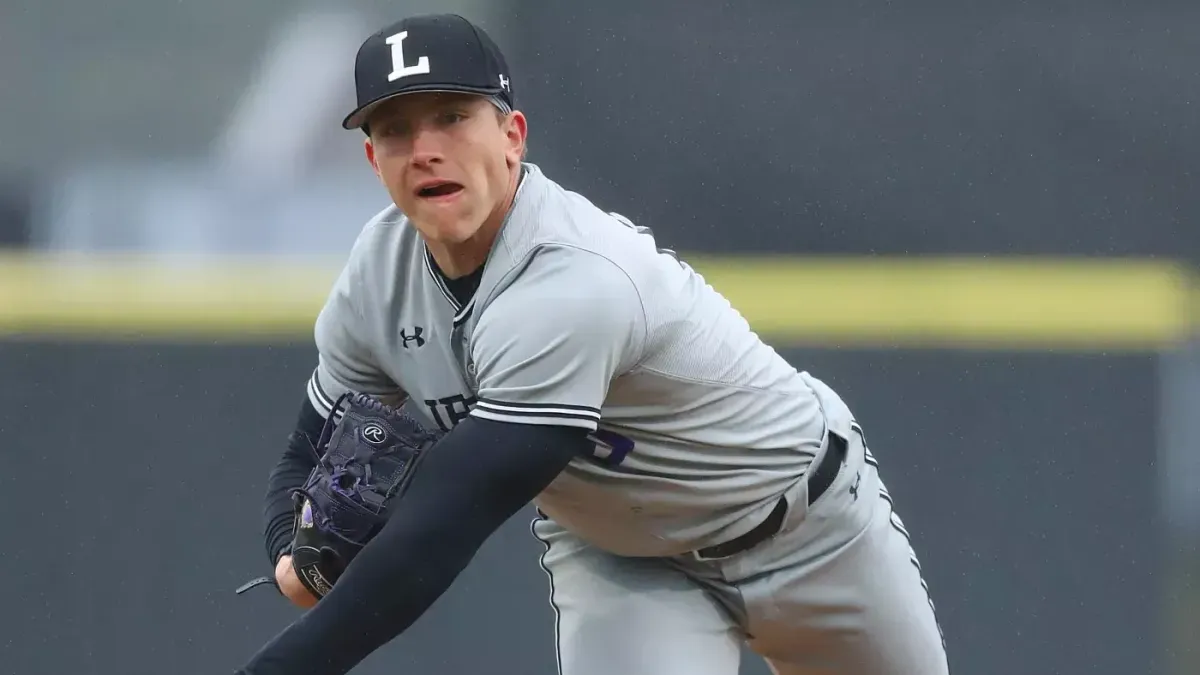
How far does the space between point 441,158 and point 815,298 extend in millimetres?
1780

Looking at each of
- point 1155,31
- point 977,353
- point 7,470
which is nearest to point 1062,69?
point 1155,31

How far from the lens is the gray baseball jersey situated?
1262 millimetres

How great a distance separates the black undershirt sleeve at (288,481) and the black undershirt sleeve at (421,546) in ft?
1.53

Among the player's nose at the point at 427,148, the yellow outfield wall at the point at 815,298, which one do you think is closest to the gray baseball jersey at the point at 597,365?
the player's nose at the point at 427,148

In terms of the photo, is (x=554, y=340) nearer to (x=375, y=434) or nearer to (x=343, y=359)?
(x=375, y=434)

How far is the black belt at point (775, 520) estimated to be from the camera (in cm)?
160

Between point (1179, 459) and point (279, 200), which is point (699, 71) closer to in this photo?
point (279, 200)

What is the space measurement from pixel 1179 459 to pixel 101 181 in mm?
2316

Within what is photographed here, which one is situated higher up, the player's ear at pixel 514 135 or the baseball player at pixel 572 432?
the player's ear at pixel 514 135

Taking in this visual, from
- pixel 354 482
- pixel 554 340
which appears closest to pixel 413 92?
pixel 554 340

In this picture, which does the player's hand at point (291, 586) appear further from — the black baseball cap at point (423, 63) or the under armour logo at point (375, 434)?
the black baseball cap at point (423, 63)

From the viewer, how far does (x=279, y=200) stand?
2.98 meters

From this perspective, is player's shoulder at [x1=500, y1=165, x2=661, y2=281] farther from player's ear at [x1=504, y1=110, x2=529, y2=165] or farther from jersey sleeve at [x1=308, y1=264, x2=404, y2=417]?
jersey sleeve at [x1=308, y1=264, x2=404, y2=417]

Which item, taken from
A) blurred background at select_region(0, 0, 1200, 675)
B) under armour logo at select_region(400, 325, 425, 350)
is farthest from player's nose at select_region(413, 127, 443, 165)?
blurred background at select_region(0, 0, 1200, 675)
